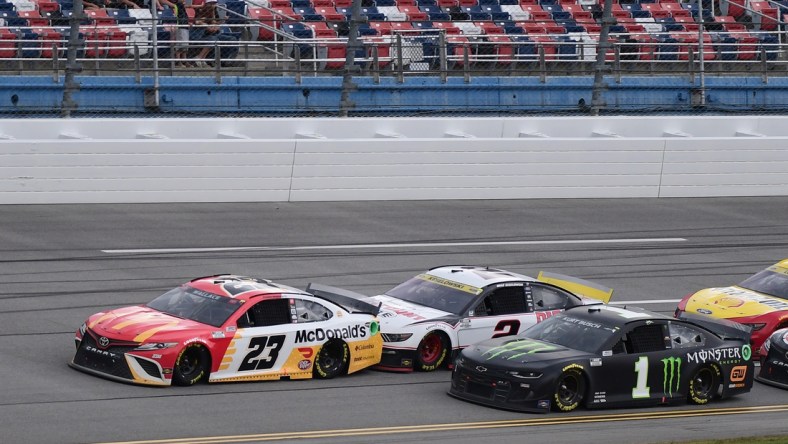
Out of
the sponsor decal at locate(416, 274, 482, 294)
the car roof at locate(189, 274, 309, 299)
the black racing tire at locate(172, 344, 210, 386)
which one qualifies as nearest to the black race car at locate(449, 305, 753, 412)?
the sponsor decal at locate(416, 274, 482, 294)

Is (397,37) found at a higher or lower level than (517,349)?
higher

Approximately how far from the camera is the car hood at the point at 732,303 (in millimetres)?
15742

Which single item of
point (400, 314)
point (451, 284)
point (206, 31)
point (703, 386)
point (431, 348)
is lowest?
point (703, 386)

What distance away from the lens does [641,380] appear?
43.3ft

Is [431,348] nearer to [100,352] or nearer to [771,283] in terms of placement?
[100,352]

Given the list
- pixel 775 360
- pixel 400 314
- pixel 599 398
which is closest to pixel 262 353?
pixel 400 314

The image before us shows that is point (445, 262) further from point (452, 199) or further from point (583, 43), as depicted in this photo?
point (583, 43)

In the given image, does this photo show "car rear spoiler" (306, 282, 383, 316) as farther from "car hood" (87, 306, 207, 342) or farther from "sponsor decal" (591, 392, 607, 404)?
"sponsor decal" (591, 392, 607, 404)

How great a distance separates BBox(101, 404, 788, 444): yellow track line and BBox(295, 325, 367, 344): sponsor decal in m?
2.05

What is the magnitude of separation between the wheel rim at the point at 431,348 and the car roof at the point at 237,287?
1.45 metres

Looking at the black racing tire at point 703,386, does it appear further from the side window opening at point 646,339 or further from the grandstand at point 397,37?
the grandstand at point 397,37

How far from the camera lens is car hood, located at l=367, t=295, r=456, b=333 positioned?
1400 cm

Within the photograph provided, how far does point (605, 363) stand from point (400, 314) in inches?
93.8

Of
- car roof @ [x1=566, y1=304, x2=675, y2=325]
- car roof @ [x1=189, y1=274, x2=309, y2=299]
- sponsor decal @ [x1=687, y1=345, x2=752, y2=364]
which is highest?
car roof @ [x1=189, y1=274, x2=309, y2=299]
